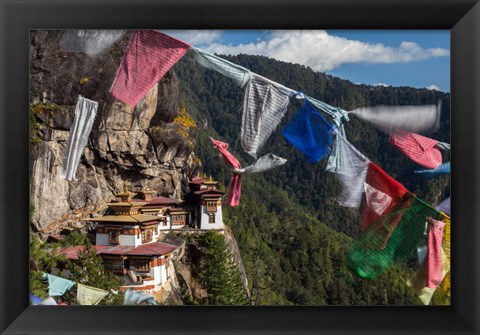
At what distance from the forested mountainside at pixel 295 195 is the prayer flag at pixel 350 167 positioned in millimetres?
1515

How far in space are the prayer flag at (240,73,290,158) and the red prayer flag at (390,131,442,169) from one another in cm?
38

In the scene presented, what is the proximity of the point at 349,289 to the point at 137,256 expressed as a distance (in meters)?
3.37

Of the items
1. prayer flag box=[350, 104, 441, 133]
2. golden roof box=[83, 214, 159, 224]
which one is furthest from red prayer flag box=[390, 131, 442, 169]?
golden roof box=[83, 214, 159, 224]

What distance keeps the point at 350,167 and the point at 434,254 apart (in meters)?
0.35

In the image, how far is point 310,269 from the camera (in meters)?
5.62

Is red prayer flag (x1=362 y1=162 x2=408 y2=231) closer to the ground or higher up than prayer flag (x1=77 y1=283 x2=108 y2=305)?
higher up

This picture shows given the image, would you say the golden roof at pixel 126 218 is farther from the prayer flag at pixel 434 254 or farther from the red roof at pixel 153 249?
the prayer flag at pixel 434 254

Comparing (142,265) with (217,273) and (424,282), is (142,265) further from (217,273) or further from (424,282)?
(424,282)

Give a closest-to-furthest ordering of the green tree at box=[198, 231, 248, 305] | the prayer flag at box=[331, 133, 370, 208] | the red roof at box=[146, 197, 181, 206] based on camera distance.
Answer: the prayer flag at box=[331, 133, 370, 208] → the red roof at box=[146, 197, 181, 206] → the green tree at box=[198, 231, 248, 305]

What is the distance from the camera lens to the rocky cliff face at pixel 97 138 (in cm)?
245

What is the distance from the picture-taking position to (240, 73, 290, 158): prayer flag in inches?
61.0

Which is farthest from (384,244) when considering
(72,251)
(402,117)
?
(72,251)

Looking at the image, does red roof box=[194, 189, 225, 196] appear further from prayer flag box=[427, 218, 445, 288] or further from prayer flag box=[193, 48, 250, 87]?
prayer flag box=[427, 218, 445, 288]
